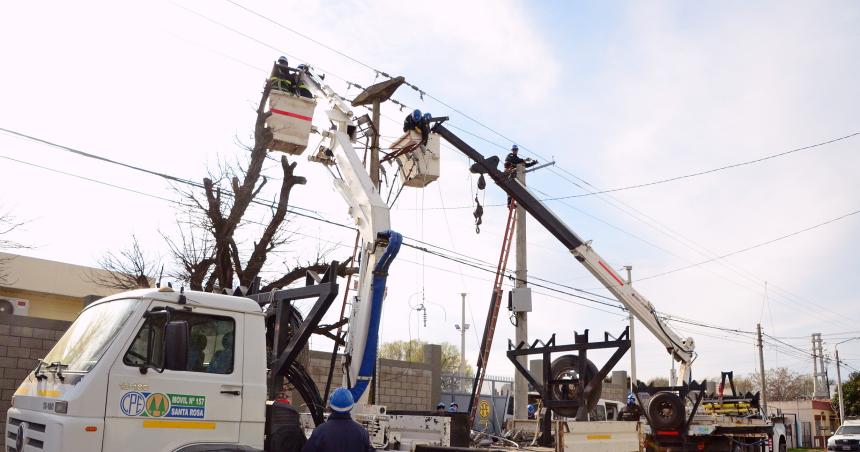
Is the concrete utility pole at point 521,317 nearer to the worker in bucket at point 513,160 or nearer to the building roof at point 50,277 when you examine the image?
the worker in bucket at point 513,160

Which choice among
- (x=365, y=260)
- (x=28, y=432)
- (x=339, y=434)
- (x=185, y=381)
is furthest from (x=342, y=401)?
(x=365, y=260)

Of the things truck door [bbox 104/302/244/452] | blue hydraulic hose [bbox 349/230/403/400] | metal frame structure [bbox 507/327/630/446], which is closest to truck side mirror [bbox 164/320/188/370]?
truck door [bbox 104/302/244/452]

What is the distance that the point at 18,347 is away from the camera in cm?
1294

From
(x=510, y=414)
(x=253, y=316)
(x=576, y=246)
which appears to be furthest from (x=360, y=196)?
(x=510, y=414)

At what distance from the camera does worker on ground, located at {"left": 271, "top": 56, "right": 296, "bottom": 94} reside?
485 inches

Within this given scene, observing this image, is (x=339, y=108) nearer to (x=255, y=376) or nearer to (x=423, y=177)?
(x=423, y=177)

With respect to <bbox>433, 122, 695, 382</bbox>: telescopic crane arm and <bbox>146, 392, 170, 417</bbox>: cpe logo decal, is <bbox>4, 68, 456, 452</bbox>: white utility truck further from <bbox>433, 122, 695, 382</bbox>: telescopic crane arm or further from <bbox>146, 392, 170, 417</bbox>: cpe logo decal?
<bbox>433, 122, 695, 382</bbox>: telescopic crane arm

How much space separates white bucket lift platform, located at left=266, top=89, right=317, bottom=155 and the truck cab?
232 inches

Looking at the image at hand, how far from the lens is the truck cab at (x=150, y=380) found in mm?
5613

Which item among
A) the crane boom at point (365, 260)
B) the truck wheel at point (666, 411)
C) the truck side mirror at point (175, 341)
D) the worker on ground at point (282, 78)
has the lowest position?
the truck wheel at point (666, 411)

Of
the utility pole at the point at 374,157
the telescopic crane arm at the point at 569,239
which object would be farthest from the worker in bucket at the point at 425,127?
the telescopic crane arm at the point at 569,239

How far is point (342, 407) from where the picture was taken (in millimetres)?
5918

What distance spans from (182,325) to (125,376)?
2.10 ft

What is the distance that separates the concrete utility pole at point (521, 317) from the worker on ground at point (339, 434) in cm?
1172
